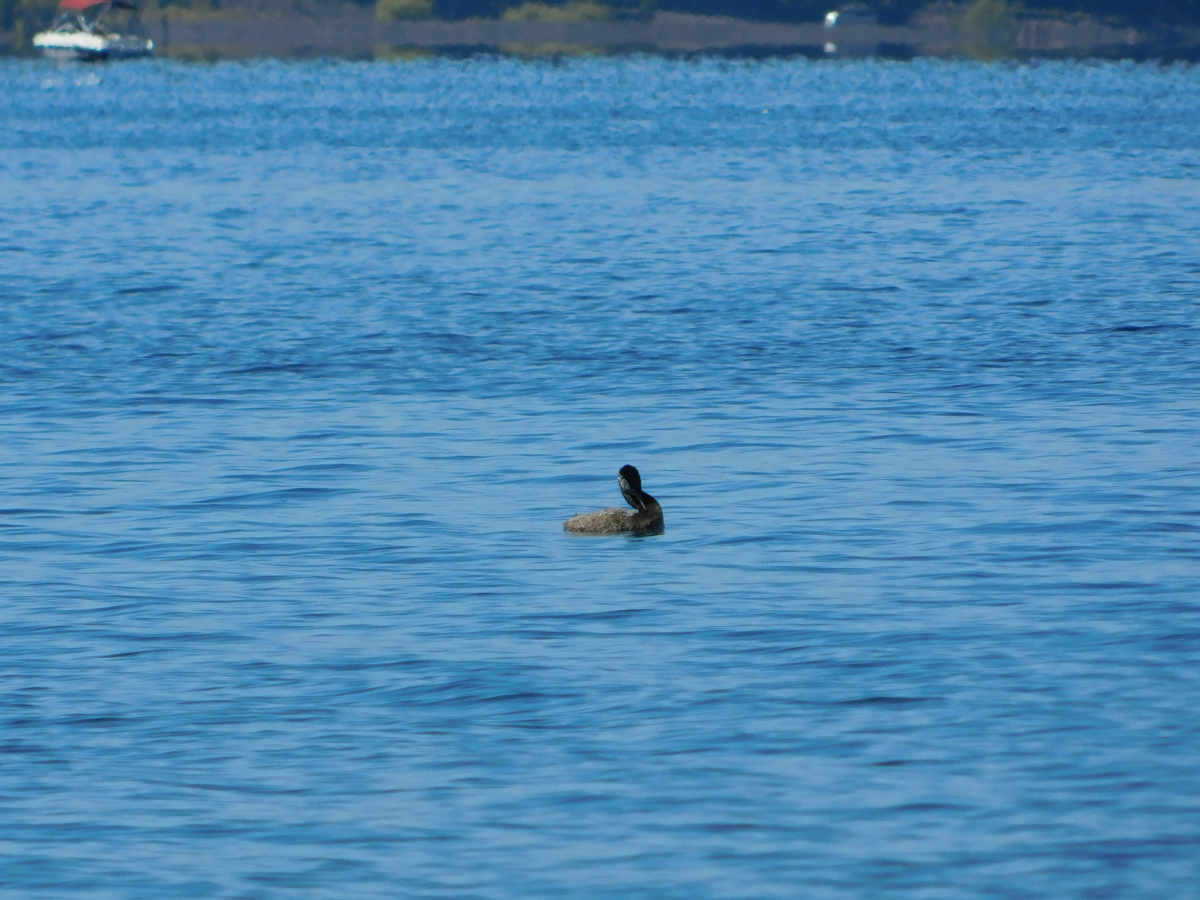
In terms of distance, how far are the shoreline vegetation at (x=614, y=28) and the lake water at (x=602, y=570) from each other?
14646 cm

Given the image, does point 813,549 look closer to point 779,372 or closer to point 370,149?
point 779,372

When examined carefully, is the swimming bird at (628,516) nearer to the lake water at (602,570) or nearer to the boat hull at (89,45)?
the lake water at (602,570)

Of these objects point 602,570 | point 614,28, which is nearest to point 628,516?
point 602,570

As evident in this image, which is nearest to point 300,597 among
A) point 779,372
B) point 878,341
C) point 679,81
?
point 779,372

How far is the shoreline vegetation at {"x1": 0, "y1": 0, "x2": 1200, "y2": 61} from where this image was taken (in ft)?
595

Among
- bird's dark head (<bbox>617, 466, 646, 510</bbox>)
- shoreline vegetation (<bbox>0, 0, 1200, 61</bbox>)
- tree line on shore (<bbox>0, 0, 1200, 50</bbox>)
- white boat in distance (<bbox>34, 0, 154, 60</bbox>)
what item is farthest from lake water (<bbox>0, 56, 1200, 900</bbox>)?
tree line on shore (<bbox>0, 0, 1200, 50</bbox>)

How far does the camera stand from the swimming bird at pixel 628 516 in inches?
639

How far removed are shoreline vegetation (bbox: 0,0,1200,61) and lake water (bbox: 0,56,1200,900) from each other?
14646 centimetres

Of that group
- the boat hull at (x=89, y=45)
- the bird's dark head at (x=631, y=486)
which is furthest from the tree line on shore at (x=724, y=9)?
the bird's dark head at (x=631, y=486)

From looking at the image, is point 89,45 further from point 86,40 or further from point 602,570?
point 602,570

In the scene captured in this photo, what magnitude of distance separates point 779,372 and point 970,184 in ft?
106

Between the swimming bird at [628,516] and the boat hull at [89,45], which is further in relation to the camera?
the boat hull at [89,45]

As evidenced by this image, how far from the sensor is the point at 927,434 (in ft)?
67.7

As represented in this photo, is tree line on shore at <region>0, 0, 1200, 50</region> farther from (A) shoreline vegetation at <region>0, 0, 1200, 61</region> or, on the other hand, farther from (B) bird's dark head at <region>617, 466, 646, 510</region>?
(B) bird's dark head at <region>617, 466, 646, 510</region>
